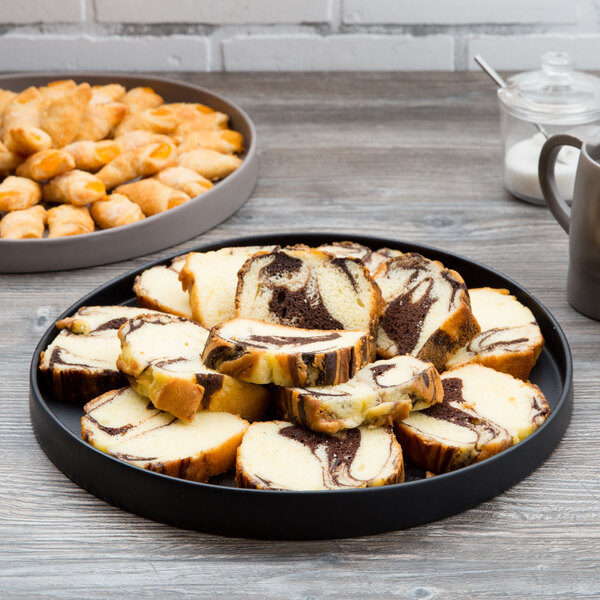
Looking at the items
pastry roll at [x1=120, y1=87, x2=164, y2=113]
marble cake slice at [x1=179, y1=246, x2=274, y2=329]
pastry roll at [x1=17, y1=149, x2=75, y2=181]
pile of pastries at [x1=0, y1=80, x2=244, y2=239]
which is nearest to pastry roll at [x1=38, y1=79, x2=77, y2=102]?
pile of pastries at [x1=0, y1=80, x2=244, y2=239]

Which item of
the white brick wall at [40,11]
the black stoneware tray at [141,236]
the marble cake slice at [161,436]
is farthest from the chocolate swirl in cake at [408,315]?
the white brick wall at [40,11]

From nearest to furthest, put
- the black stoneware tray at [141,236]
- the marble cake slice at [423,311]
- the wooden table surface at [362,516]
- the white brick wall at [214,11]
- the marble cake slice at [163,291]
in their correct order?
the wooden table surface at [362,516]
the marble cake slice at [423,311]
the marble cake slice at [163,291]
the black stoneware tray at [141,236]
the white brick wall at [214,11]

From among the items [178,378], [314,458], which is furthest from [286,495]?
[178,378]

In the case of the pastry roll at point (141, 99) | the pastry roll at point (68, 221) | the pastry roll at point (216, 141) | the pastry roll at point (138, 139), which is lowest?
the pastry roll at point (68, 221)

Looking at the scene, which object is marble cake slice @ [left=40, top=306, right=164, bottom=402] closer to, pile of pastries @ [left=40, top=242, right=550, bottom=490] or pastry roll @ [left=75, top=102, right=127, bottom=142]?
pile of pastries @ [left=40, top=242, right=550, bottom=490]

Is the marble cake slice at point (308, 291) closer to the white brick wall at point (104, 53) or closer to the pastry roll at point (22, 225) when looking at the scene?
the pastry roll at point (22, 225)
